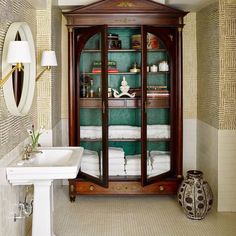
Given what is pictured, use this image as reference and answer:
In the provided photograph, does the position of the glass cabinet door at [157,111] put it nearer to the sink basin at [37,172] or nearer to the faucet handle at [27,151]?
the faucet handle at [27,151]

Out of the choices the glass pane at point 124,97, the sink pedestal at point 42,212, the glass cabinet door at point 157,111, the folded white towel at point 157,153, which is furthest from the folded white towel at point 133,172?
the sink pedestal at point 42,212

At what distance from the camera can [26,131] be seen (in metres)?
3.31

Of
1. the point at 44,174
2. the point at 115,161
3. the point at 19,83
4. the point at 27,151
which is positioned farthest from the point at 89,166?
the point at 44,174

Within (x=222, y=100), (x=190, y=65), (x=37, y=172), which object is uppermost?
(x=190, y=65)

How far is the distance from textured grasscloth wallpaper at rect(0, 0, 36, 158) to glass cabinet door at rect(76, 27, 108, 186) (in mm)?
853

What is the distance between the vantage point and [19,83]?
3.12 m

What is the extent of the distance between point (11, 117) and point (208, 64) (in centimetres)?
227

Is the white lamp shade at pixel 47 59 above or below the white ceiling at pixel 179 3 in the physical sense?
below

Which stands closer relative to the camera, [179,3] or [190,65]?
[179,3]

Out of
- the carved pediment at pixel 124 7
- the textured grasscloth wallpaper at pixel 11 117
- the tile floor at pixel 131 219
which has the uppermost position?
the carved pediment at pixel 124 7

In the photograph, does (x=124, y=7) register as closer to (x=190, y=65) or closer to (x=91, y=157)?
(x=190, y=65)

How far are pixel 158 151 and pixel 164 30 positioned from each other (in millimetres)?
1278

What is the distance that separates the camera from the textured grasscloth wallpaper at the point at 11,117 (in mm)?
2607

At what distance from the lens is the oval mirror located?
2.68m
